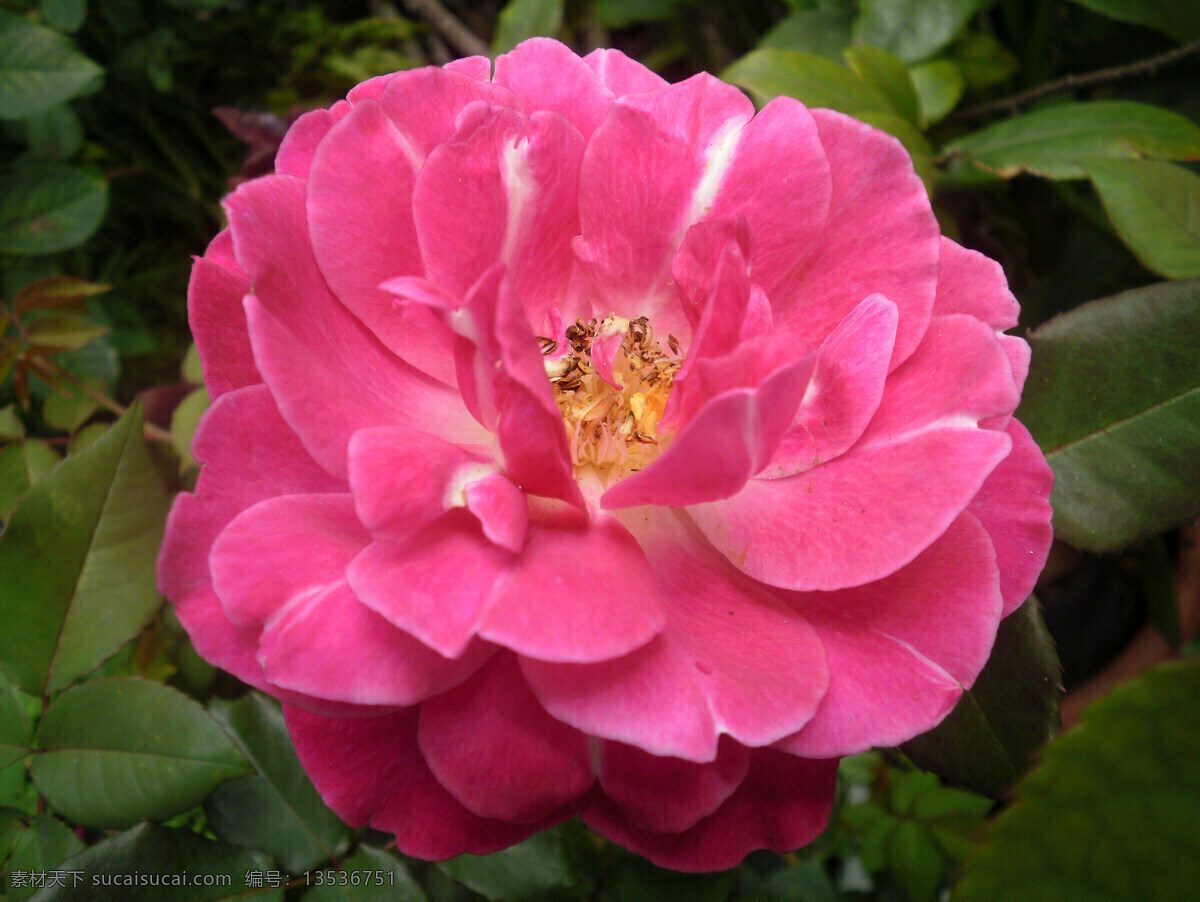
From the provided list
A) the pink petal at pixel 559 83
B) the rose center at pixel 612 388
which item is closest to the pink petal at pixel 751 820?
the rose center at pixel 612 388

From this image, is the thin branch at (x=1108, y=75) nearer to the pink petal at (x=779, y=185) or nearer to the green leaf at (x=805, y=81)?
the green leaf at (x=805, y=81)

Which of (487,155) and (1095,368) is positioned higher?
(487,155)

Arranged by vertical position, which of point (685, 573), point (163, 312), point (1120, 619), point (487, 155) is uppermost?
point (487, 155)

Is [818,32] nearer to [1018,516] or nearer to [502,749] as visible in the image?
[1018,516]

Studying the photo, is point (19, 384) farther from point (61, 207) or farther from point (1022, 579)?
point (1022, 579)

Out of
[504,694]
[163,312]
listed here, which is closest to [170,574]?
[504,694]

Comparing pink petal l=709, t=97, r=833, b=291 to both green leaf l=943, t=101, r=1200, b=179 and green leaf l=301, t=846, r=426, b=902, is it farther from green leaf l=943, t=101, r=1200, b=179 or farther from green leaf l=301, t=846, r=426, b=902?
green leaf l=301, t=846, r=426, b=902

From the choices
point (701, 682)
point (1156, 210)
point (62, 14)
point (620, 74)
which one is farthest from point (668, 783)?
point (62, 14)
